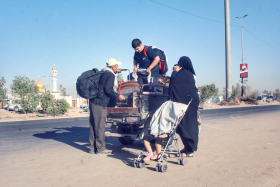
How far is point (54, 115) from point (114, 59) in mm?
20033

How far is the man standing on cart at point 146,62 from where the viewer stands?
21.4 ft

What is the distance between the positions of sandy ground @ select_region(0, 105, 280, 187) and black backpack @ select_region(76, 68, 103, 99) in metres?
1.43

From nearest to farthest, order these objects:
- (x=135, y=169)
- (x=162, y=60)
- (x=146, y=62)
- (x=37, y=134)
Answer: (x=135, y=169) < (x=146, y=62) < (x=162, y=60) < (x=37, y=134)

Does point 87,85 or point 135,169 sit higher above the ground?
point 87,85

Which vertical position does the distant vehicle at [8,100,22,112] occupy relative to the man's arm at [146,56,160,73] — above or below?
below

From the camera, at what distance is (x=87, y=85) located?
5859 mm

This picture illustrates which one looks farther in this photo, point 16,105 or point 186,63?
point 16,105

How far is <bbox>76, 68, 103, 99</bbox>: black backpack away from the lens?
5.83m

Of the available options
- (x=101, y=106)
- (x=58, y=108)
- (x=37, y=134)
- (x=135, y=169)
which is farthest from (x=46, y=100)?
(x=135, y=169)

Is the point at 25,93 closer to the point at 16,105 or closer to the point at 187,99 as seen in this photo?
the point at 16,105

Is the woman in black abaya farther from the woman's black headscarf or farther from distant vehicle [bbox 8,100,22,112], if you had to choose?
distant vehicle [bbox 8,100,22,112]

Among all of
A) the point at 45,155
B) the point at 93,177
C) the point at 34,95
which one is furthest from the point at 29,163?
the point at 34,95

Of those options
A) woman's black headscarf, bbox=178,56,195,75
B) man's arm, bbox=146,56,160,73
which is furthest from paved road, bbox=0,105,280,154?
woman's black headscarf, bbox=178,56,195,75

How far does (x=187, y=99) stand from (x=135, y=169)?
1.68m
